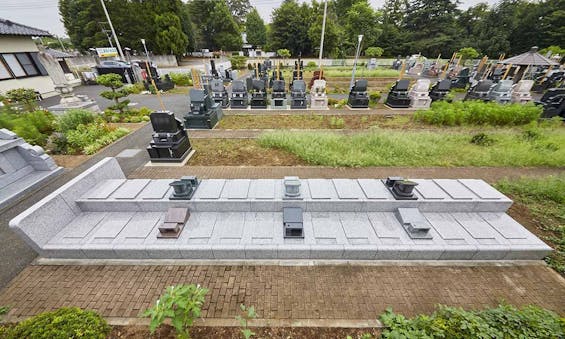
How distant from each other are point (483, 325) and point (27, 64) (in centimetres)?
2982

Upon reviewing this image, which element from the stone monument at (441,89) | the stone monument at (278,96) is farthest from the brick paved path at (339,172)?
the stone monument at (441,89)

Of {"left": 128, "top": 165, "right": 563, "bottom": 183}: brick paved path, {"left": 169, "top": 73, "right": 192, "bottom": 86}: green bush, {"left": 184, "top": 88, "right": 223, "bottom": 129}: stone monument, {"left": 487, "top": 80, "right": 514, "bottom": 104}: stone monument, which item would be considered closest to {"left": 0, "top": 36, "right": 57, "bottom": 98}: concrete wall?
{"left": 169, "top": 73, "right": 192, "bottom": 86}: green bush

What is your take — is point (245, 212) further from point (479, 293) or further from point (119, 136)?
point (119, 136)

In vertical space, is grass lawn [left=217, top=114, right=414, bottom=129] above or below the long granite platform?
below

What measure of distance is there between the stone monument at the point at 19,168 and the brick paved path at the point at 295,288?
3854mm

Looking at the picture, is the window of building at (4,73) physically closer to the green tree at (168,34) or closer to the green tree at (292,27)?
the green tree at (168,34)

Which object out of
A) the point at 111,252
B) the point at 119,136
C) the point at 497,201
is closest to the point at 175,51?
the point at 119,136

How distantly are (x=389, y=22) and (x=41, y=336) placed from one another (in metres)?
73.1

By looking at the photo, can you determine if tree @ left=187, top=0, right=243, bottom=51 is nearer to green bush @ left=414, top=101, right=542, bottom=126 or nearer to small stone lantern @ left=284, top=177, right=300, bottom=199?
green bush @ left=414, top=101, right=542, bottom=126

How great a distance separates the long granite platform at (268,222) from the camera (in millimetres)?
4422

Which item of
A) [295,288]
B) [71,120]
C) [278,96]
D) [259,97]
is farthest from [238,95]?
[295,288]

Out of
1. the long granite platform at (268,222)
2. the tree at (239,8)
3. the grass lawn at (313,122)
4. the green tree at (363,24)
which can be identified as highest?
the tree at (239,8)

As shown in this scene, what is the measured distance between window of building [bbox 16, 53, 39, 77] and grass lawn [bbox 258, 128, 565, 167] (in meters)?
22.2

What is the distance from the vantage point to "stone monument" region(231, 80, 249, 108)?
15.7 m
